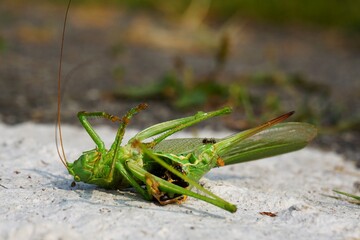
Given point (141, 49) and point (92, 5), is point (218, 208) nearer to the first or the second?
point (141, 49)

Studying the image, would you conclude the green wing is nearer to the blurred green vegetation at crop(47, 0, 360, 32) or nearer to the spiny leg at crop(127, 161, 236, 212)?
the spiny leg at crop(127, 161, 236, 212)

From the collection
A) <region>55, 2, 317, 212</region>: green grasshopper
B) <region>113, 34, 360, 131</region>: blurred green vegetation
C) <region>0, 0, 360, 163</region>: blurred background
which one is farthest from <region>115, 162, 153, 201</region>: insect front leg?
<region>113, 34, 360, 131</region>: blurred green vegetation

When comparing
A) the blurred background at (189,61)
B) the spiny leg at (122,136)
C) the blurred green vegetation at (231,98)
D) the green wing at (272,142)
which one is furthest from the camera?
the blurred background at (189,61)

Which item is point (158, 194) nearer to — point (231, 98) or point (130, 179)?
point (130, 179)

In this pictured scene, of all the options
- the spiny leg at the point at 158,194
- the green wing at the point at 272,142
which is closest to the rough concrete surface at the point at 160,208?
the spiny leg at the point at 158,194

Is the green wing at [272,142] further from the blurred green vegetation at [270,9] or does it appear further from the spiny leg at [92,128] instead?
the blurred green vegetation at [270,9]

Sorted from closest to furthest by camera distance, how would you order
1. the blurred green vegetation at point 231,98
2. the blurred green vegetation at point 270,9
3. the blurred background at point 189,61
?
the blurred green vegetation at point 231,98 → the blurred background at point 189,61 → the blurred green vegetation at point 270,9

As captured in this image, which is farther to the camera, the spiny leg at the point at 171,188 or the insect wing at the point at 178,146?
the insect wing at the point at 178,146

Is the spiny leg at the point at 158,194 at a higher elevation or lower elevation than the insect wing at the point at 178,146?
lower
